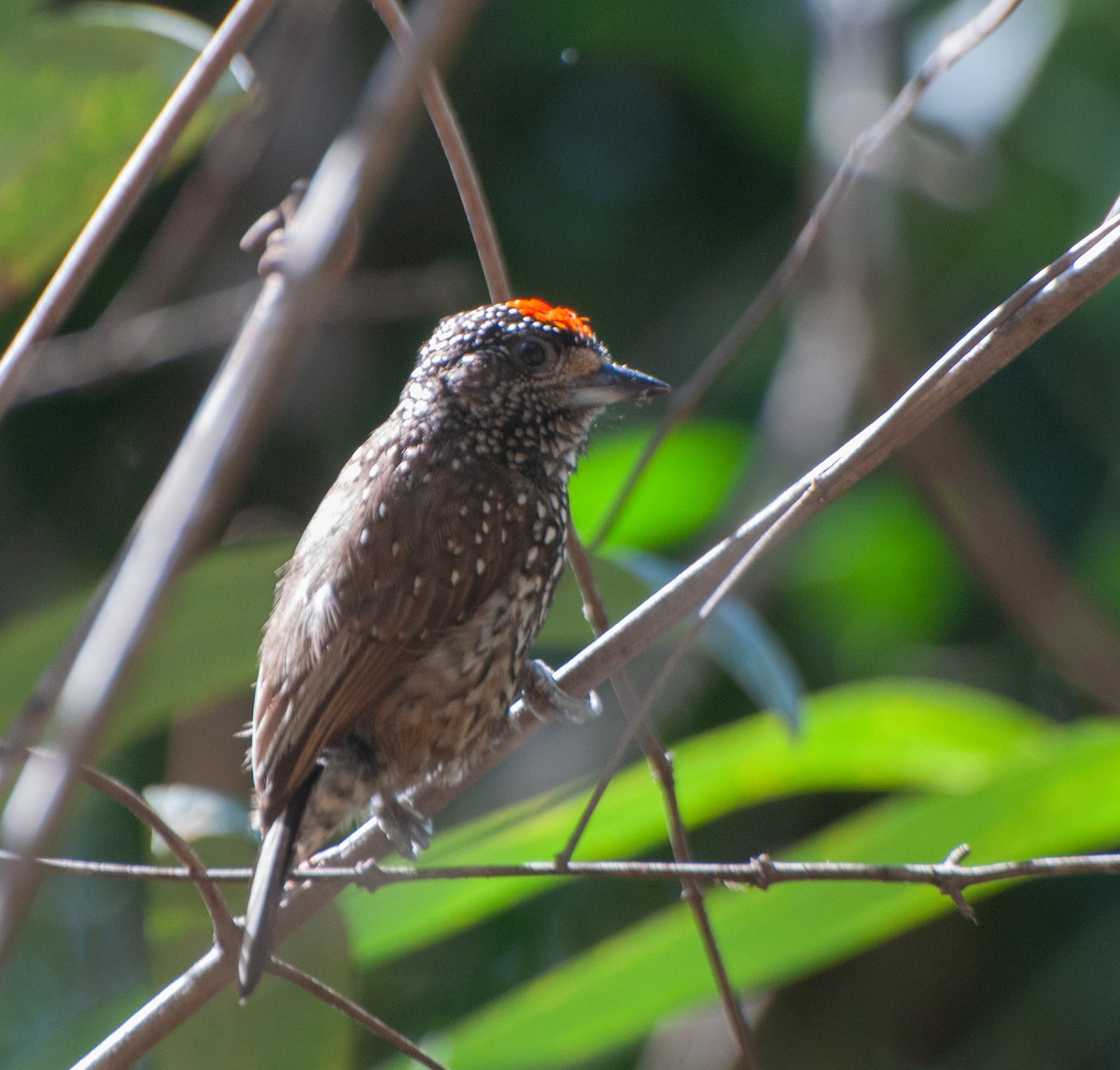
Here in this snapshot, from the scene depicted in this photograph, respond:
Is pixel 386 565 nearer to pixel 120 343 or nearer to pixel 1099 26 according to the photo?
pixel 120 343

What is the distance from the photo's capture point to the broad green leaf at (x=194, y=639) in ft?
9.53

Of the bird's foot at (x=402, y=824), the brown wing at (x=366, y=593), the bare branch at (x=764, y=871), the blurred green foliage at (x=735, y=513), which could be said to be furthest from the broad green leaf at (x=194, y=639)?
the bare branch at (x=764, y=871)

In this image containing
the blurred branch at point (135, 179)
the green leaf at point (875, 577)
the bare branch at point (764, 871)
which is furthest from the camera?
the green leaf at point (875, 577)

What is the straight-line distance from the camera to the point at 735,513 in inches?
193

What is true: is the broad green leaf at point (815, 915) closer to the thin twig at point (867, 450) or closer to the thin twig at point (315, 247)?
the thin twig at point (867, 450)

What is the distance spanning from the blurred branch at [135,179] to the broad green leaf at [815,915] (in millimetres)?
2099

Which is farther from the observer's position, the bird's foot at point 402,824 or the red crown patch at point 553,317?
the red crown patch at point 553,317

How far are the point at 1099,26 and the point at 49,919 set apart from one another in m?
5.35

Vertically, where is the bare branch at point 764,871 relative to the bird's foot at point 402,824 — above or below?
below

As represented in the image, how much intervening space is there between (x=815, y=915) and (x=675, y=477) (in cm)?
183

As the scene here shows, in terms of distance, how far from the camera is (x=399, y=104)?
3.23 feet

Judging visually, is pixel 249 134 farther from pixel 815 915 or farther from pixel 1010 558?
pixel 1010 558

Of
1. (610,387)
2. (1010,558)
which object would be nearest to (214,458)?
(610,387)

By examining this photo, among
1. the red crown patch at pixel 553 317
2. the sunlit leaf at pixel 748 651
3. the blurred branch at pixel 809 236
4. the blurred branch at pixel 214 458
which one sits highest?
the red crown patch at pixel 553 317
